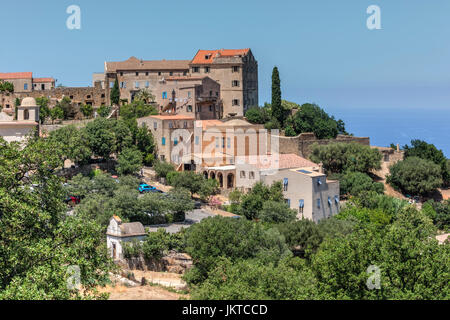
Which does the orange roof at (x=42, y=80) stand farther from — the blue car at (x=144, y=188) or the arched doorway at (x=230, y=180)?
the arched doorway at (x=230, y=180)

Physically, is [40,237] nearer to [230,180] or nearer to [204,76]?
[230,180]

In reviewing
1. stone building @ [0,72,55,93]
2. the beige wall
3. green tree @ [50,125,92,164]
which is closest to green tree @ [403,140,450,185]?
the beige wall

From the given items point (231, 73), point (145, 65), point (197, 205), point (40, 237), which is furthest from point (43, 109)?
point (40, 237)

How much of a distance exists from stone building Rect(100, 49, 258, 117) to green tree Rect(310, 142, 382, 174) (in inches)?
580

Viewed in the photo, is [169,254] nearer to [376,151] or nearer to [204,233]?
[204,233]

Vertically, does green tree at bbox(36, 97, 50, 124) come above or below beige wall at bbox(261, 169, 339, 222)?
above

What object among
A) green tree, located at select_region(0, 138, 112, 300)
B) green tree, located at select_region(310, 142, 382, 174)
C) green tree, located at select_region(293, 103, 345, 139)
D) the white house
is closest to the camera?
green tree, located at select_region(0, 138, 112, 300)

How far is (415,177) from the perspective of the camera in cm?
5566

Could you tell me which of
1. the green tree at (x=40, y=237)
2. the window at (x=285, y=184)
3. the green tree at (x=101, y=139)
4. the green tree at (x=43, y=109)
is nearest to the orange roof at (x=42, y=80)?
the green tree at (x=43, y=109)

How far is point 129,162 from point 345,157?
21.2 metres

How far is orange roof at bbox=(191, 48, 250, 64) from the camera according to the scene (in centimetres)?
6988

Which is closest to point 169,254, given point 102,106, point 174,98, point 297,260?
point 297,260

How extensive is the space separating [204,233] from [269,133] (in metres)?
29.7

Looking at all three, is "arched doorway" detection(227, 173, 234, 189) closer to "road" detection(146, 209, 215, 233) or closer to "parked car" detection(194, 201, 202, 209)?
"parked car" detection(194, 201, 202, 209)
